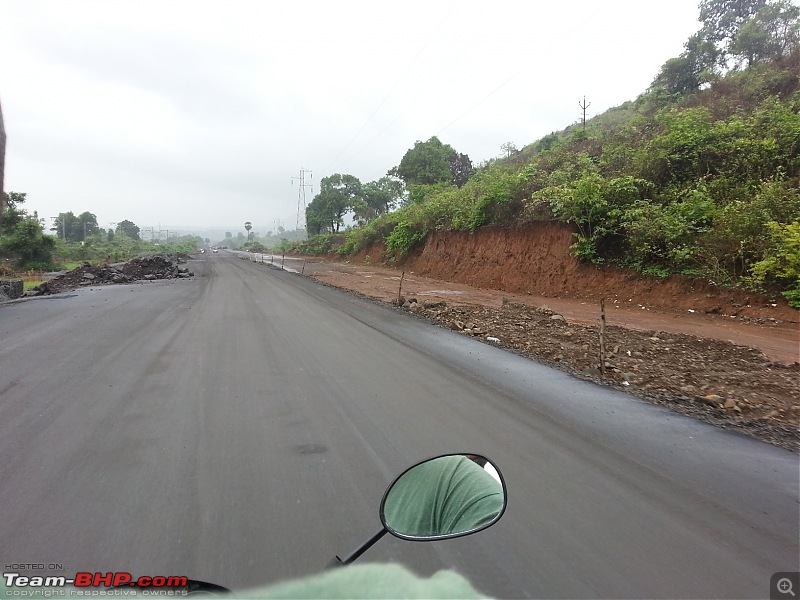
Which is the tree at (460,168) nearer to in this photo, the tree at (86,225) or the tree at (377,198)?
the tree at (377,198)

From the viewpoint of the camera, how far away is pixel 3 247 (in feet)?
104

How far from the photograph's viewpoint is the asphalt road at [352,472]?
2.32 m

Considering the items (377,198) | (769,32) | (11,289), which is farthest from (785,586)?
(377,198)

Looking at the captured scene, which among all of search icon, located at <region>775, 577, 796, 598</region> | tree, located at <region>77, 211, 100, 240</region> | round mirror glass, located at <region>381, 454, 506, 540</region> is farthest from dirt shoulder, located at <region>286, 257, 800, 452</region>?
tree, located at <region>77, 211, 100, 240</region>

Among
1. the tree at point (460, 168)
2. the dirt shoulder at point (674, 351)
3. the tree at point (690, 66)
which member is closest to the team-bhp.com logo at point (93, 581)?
the dirt shoulder at point (674, 351)

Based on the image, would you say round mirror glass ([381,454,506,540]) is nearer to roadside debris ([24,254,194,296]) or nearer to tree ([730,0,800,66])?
roadside debris ([24,254,194,296])

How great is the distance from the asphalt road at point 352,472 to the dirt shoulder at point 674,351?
2.11 ft

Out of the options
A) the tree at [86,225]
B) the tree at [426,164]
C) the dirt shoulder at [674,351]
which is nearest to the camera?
the dirt shoulder at [674,351]

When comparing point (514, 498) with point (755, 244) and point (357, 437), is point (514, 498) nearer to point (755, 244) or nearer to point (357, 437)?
point (357, 437)

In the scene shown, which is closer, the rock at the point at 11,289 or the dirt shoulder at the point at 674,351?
the dirt shoulder at the point at 674,351

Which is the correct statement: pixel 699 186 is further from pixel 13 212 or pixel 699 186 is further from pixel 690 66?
pixel 13 212

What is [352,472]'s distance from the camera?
3.34m

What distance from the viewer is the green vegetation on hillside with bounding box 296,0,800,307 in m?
11.0

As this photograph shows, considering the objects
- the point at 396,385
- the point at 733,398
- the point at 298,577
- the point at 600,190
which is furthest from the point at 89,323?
the point at 600,190
